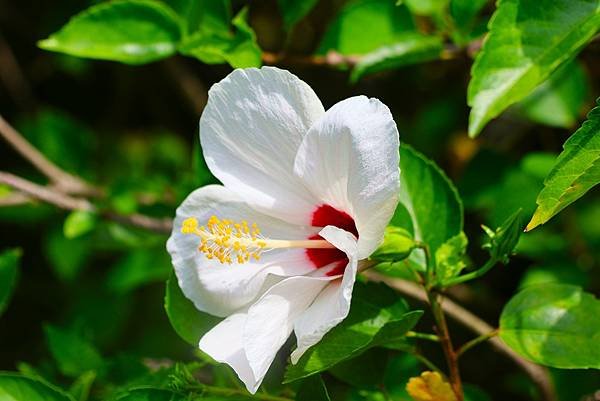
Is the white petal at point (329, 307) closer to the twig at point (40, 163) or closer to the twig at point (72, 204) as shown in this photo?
the twig at point (72, 204)

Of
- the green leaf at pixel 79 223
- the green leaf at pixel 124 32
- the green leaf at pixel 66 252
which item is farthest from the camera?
the green leaf at pixel 66 252

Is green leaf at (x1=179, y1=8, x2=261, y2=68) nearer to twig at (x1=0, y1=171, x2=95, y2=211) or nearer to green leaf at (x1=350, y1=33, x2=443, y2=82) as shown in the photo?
green leaf at (x1=350, y1=33, x2=443, y2=82)

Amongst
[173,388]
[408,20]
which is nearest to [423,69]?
[408,20]

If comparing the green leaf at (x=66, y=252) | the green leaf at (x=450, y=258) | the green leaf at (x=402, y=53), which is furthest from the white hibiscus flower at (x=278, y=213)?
the green leaf at (x=66, y=252)

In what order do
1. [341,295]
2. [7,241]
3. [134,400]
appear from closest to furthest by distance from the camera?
[341,295], [134,400], [7,241]

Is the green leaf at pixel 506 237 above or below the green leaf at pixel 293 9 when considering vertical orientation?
below

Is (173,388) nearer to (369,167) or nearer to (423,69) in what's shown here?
(369,167)
